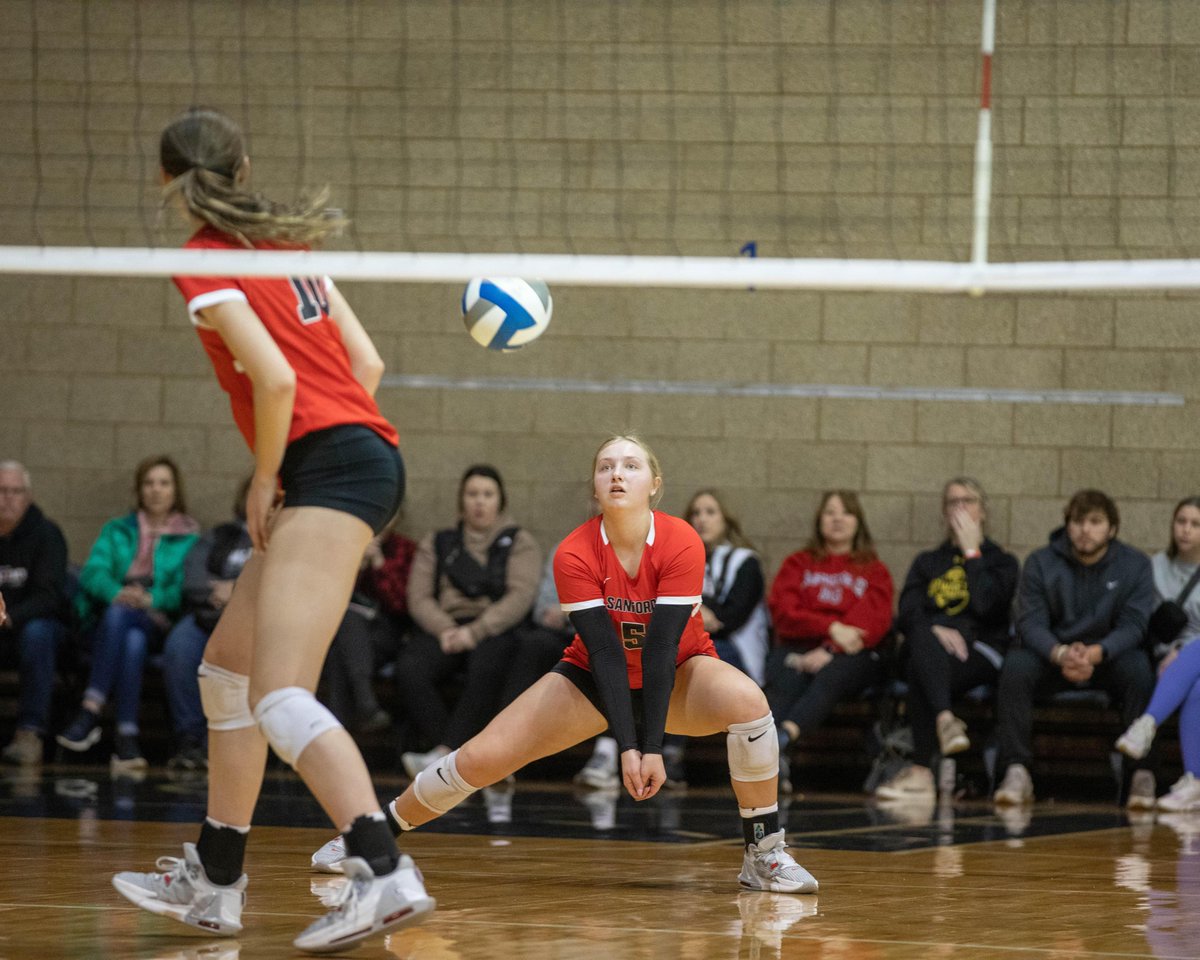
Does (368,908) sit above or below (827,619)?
below

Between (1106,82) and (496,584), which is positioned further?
(1106,82)

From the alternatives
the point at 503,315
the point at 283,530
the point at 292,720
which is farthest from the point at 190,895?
the point at 503,315

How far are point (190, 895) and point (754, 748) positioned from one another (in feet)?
4.97

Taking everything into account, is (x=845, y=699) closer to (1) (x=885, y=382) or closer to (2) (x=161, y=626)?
(1) (x=885, y=382)

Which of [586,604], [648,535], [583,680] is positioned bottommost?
[583,680]

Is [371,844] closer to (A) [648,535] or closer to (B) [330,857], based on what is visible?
(B) [330,857]

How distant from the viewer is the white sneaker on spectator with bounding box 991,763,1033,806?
748 cm

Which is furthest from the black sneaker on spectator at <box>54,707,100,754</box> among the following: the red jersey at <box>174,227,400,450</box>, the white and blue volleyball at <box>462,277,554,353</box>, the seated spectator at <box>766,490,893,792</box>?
the red jersey at <box>174,227,400,450</box>

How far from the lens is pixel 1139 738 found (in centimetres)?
712

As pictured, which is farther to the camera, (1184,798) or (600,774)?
(600,774)

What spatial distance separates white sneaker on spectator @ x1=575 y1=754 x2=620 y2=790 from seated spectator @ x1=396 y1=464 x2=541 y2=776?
602 mm

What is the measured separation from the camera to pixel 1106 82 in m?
9.26

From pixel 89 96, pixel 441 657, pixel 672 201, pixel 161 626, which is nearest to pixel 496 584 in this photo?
pixel 441 657

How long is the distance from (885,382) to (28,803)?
209 inches
